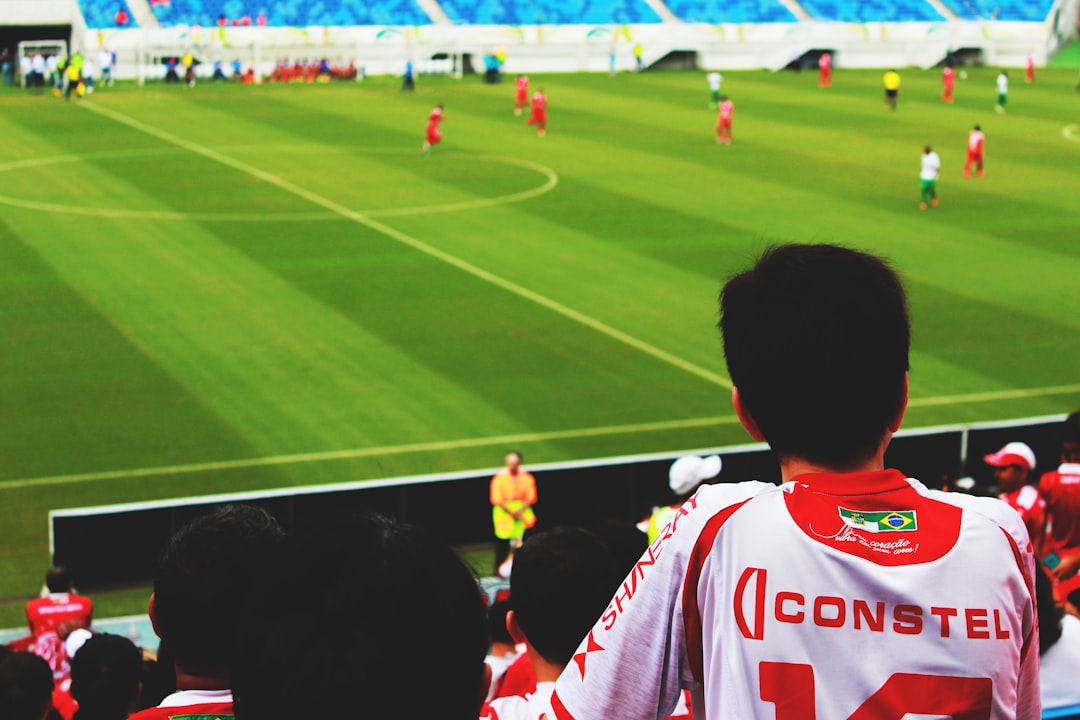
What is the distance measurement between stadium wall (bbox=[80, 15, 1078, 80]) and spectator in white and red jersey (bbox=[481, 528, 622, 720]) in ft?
181

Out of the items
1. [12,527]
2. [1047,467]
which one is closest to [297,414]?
[12,527]

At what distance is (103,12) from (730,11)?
91.7 ft

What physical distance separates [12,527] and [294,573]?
14.0m

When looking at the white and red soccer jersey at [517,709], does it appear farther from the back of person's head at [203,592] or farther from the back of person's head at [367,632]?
the back of person's head at [203,592]

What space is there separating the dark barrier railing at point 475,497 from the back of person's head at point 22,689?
7.07 metres

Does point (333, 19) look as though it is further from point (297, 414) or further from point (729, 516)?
point (729, 516)

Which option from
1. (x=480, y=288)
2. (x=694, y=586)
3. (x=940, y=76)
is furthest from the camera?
(x=940, y=76)

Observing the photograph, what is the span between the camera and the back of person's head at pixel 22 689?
19.2ft

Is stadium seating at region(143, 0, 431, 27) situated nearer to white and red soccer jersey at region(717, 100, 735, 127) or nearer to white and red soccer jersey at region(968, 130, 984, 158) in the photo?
white and red soccer jersey at region(717, 100, 735, 127)

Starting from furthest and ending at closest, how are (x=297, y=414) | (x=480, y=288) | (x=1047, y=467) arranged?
(x=480, y=288)
(x=297, y=414)
(x=1047, y=467)

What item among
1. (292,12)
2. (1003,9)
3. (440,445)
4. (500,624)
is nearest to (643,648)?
(500,624)

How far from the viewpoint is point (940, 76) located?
6256 centimetres

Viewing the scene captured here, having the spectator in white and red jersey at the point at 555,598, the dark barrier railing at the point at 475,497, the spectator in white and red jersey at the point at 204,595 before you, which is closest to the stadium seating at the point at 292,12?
the dark barrier railing at the point at 475,497

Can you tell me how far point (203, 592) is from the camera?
3352 millimetres
